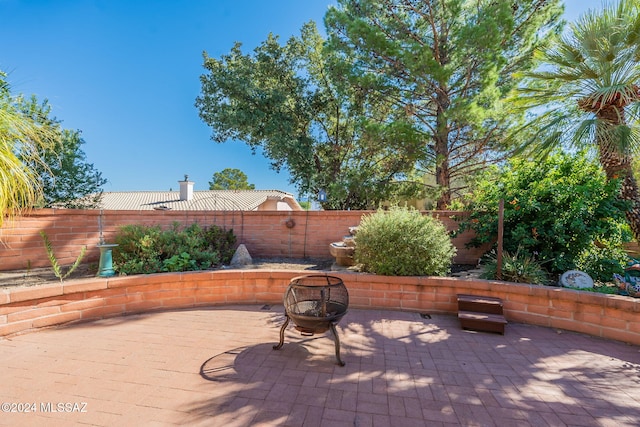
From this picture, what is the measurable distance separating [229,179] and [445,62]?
101ft

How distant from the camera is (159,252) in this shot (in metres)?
4.27

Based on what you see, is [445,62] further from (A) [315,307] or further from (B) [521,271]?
(A) [315,307]

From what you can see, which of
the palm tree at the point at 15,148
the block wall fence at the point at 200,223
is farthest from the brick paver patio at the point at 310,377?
the block wall fence at the point at 200,223

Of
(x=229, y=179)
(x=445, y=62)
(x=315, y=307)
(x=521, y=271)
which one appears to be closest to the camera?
(x=315, y=307)

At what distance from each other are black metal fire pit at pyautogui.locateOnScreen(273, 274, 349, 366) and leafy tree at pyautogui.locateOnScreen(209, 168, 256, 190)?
32.3 metres

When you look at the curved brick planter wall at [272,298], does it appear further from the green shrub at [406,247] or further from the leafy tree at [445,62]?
the leafy tree at [445,62]

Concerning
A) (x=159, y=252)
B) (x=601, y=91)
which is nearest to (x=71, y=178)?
(x=159, y=252)

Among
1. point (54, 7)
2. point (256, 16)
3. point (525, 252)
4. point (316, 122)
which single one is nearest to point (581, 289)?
point (525, 252)

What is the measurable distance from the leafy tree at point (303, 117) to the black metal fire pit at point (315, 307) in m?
5.68

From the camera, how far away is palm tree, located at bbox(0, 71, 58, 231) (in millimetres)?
2896

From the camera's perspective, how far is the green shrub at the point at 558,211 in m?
3.85

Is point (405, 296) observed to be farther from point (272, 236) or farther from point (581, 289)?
point (272, 236)

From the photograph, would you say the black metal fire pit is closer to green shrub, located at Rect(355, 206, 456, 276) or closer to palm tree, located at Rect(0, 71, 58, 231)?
green shrub, located at Rect(355, 206, 456, 276)

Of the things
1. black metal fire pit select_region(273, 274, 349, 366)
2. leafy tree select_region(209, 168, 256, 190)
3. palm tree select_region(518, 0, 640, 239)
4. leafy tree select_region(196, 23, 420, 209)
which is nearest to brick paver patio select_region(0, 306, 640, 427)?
black metal fire pit select_region(273, 274, 349, 366)
